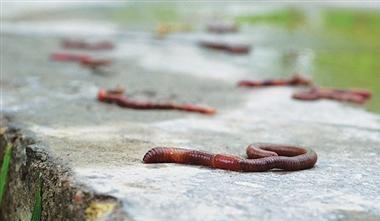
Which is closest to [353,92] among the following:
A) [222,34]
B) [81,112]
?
[81,112]

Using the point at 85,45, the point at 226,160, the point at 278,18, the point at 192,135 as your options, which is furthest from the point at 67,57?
the point at 278,18

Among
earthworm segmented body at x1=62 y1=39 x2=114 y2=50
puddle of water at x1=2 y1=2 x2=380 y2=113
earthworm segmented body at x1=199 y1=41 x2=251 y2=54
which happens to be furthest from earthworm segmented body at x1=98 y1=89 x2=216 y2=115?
earthworm segmented body at x1=199 y1=41 x2=251 y2=54

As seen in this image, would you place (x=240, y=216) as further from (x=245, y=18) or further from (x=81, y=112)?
(x=245, y=18)

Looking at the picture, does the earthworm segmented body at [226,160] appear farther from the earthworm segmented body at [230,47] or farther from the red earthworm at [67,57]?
the earthworm segmented body at [230,47]

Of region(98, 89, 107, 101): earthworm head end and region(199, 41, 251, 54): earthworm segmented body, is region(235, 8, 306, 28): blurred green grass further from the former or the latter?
region(98, 89, 107, 101): earthworm head end

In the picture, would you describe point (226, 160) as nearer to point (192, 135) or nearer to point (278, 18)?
point (192, 135)

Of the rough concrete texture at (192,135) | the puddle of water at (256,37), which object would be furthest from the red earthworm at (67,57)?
the puddle of water at (256,37)

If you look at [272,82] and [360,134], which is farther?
[272,82]
